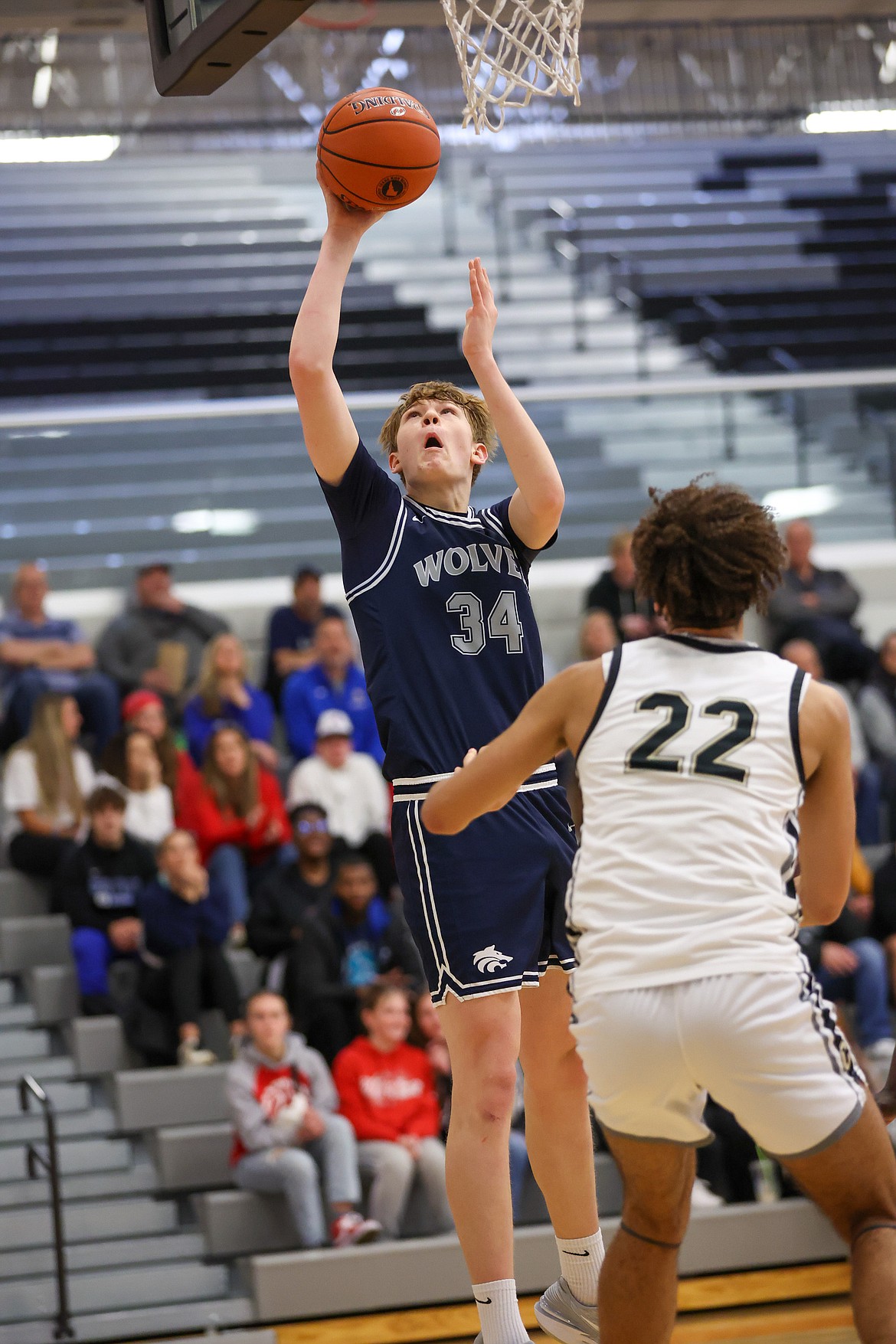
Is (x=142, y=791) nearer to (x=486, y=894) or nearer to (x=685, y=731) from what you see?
(x=486, y=894)

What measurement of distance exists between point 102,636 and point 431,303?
5802mm

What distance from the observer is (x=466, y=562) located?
382cm

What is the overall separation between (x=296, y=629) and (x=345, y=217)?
5779 mm

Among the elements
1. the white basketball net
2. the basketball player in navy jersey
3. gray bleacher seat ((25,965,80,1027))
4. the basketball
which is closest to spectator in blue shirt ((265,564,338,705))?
gray bleacher seat ((25,965,80,1027))

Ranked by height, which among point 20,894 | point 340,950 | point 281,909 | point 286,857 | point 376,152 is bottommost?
point 340,950

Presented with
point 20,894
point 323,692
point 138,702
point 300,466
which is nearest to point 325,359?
point 138,702

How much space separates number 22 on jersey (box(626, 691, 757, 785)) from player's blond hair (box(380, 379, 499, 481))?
4.49 ft

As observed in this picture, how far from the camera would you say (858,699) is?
9664 millimetres

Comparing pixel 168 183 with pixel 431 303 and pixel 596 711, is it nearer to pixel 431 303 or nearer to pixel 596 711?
pixel 431 303

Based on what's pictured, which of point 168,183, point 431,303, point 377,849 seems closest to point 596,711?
point 377,849

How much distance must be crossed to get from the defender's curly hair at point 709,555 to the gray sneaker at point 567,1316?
167 centimetres

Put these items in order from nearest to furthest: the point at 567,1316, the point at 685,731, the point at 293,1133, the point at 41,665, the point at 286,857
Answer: the point at 685,731 → the point at 567,1316 → the point at 293,1133 → the point at 286,857 → the point at 41,665

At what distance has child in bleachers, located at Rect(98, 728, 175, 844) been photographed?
28.3 feet

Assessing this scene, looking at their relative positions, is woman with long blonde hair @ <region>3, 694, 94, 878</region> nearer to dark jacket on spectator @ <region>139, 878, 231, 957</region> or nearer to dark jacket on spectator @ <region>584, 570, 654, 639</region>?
dark jacket on spectator @ <region>139, 878, 231, 957</region>
